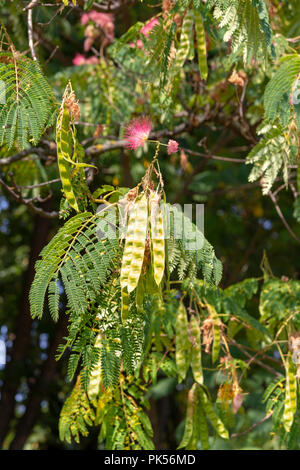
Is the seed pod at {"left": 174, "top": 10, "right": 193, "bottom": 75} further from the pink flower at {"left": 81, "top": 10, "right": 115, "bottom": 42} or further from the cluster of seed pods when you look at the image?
the pink flower at {"left": 81, "top": 10, "right": 115, "bottom": 42}

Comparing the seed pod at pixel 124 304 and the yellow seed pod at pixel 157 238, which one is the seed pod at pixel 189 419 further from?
the yellow seed pod at pixel 157 238

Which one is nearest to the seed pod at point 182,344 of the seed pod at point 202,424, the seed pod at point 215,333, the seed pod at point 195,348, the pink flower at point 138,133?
the seed pod at point 195,348

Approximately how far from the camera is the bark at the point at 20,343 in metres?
7.57

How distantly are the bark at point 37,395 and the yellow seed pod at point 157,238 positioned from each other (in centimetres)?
557

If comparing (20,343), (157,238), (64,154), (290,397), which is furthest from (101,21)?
(20,343)

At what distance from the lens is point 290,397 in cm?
321

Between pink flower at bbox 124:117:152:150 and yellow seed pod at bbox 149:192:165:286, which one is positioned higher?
pink flower at bbox 124:117:152:150

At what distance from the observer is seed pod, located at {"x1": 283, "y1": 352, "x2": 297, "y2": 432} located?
3172 mm

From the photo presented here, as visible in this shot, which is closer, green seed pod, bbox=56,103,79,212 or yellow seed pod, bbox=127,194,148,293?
yellow seed pod, bbox=127,194,148,293

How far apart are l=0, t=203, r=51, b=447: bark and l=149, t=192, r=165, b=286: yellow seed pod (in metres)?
5.69

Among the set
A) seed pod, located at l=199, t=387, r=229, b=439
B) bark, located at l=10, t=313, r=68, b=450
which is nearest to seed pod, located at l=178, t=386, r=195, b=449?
seed pod, located at l=199, t=387, r=229, b=439

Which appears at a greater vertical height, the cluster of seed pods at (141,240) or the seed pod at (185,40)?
the seed pod at (185,40)

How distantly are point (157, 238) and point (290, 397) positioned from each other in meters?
1.65
